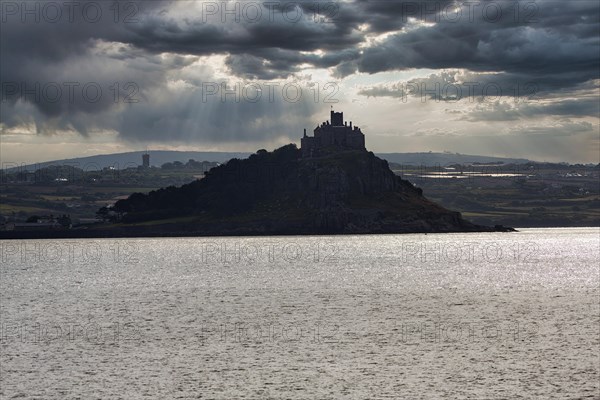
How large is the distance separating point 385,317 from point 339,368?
38026 millimetres

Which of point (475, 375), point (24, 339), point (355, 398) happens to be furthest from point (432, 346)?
point (24, 339)

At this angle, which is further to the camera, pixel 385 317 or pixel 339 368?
pixel 385 317

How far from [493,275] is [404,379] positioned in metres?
143

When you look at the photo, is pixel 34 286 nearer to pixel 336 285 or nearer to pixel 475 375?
pixel 336 285

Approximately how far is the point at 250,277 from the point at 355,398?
13358 centimetres

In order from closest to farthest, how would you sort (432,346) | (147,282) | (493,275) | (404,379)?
(404,379) < (432,346) < (147,282) < (493,275)

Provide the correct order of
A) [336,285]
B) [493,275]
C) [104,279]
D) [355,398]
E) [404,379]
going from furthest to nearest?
[493,275]
[104,279]
[336,285]
[404,379]
[355,398]

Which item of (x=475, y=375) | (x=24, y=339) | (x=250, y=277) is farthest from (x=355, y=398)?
(x=250, y=277)

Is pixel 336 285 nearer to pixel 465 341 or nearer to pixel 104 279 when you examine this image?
pixel 104 279

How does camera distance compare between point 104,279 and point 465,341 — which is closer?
point 465,341

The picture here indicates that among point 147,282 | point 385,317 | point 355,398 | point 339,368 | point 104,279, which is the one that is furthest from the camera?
point 104,279

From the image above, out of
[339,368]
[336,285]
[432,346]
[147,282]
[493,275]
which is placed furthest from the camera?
[493,275]

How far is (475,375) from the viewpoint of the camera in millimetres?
62969

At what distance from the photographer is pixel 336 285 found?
16150 centimetres
